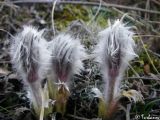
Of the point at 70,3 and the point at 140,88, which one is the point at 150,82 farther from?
the point at 70,3

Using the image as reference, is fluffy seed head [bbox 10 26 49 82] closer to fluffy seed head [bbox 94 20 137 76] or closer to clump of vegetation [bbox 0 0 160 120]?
clump of vegetation [bbox 0 0 160 120]

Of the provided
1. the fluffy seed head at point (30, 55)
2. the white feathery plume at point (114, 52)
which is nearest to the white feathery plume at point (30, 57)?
the fluffy seed head at point (30, 55)

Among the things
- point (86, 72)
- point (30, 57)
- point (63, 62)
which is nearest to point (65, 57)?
point (63, 62)

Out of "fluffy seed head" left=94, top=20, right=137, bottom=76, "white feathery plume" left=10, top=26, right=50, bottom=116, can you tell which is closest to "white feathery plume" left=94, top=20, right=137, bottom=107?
"fluffy seed head" left=94, top=20, right=137, bottom=76

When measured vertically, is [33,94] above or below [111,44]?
below

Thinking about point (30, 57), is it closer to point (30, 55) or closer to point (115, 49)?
point (30, 55)

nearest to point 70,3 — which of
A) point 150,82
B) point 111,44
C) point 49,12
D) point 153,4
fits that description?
point 49,12

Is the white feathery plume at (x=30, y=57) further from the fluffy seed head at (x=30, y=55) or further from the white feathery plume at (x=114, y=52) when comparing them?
the white feathery plume at (x=114, y=52)

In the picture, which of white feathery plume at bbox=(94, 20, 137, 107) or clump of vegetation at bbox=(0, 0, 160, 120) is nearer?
white feathery plume at bbox=(94, 20, 137, 107)
